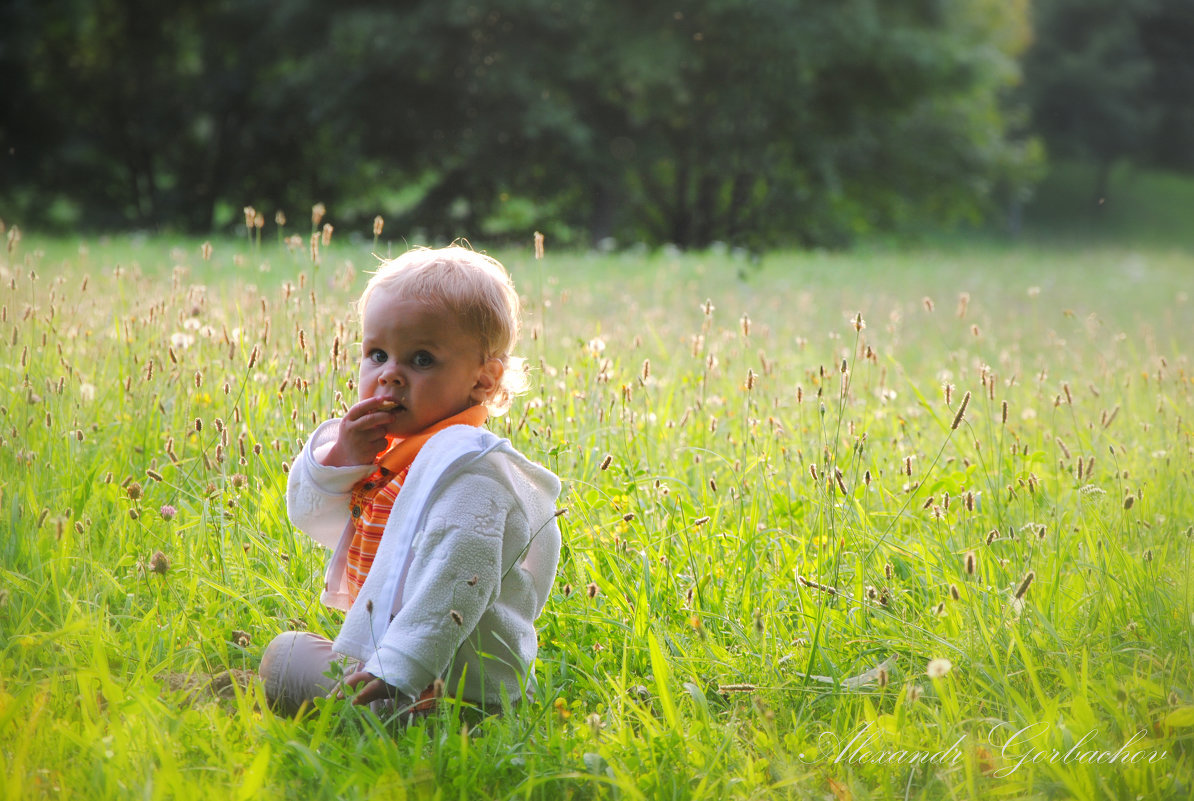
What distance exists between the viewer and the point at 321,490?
214 centimetres

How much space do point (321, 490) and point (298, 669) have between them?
0.38 metres

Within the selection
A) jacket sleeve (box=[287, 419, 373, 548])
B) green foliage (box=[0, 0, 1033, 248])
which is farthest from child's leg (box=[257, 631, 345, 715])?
green foliage (box=[0, 0, 1033, 248])

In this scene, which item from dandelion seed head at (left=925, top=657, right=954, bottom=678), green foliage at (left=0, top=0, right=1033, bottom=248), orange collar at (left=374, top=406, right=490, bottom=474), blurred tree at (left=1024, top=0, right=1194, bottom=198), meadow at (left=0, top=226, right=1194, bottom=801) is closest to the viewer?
dandelion seed head at (left=925, top=657, right=954, bottom=678)

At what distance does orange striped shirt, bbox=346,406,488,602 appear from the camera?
2.12 m

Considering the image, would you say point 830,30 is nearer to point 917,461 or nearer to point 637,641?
point 917,461

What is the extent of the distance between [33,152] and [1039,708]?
22.7m

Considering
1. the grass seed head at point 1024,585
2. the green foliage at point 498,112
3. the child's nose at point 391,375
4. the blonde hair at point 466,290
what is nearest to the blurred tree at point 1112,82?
the green foliage at point 498,112

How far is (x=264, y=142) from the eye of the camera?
69.0 feet

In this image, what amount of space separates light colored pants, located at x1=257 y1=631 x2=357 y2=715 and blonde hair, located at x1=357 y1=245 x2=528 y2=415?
62 centimetres

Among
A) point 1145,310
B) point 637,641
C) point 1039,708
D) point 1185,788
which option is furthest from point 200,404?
point 1145,310

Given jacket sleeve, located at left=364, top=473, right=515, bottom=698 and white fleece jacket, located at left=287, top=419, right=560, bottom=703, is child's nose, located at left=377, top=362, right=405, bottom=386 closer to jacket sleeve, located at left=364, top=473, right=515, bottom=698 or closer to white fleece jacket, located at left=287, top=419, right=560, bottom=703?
white fleece jacket, located at left=287, top=419, right=560, bottom=703

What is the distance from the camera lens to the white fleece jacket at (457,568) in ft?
5.98

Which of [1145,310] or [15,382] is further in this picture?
[1145,310]

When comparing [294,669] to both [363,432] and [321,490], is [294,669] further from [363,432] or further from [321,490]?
[363,432]
